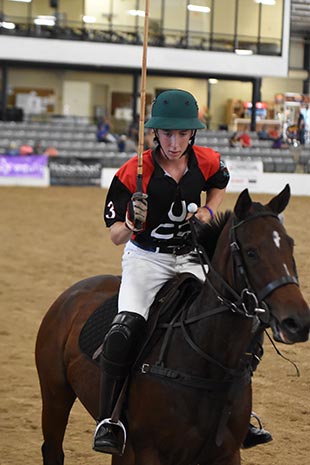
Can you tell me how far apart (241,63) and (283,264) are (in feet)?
143

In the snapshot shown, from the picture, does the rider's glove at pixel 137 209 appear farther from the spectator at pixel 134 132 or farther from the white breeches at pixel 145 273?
the spectator at pixel 134 132

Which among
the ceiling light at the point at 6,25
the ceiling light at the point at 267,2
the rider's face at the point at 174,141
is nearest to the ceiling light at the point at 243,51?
the ceiling light at the point at 267,2

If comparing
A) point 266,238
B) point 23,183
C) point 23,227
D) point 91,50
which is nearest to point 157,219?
point 266,238

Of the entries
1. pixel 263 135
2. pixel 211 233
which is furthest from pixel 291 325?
pixel 263 135

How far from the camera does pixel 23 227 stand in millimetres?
20359

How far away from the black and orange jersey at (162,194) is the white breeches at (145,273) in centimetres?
9

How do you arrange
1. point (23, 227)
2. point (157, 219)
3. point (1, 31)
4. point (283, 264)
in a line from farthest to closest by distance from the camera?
point (1, 31)
point (23, 227)
point (157, 219)
point (283, 264)

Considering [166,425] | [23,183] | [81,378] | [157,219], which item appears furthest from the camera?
[23,183]

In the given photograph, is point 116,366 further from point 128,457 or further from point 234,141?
point 234,141

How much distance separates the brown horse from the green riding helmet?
57 cm

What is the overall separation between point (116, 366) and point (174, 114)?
4.56 feet

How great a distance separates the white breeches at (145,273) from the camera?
522 centimetres

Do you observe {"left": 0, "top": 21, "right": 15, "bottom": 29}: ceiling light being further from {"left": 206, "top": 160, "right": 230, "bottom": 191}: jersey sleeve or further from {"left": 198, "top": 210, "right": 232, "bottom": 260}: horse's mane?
{"left": 198, "top": 210, "right": 232, "bottom": 260}: horse's mane

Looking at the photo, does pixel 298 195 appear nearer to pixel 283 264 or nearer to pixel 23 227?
pixel 23 227
